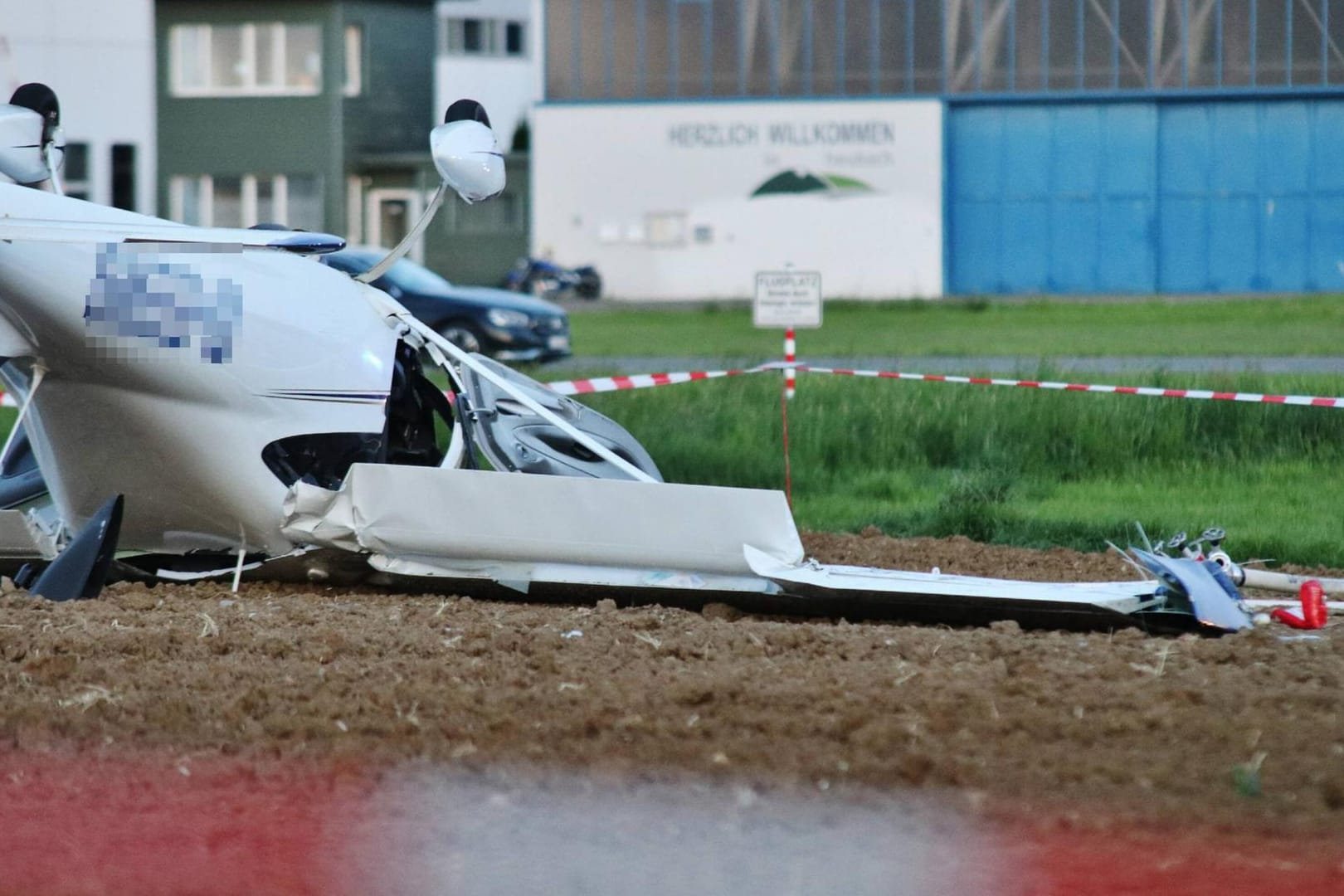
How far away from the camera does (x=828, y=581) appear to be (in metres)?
8.34

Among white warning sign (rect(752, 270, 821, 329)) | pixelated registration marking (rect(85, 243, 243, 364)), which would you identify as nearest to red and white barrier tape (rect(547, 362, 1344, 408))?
white warning sign (rect(752, 270, 821, 329))

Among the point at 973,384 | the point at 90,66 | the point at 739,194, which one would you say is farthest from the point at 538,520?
the point at 739,194

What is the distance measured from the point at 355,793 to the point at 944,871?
164cm

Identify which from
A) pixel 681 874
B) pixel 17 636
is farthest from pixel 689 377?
pixel 681 874

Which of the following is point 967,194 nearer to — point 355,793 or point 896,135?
point 896,135

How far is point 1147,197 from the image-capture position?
146ft

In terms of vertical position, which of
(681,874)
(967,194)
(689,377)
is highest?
(967,194)

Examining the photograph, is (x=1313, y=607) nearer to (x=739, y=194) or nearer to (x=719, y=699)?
(x=719, y=699)

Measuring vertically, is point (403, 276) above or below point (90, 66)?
below

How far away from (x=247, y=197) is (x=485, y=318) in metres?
25.5

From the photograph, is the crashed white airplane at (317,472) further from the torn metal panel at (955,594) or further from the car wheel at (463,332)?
the car wheel at (463,332)

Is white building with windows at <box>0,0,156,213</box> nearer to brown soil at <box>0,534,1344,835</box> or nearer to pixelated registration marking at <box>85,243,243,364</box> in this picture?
pixelated registration marking at <box>85,243,243,364</box>

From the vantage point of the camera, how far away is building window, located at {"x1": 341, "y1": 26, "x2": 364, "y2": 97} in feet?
160

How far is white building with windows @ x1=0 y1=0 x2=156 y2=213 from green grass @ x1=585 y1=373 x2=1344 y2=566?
351 inches
